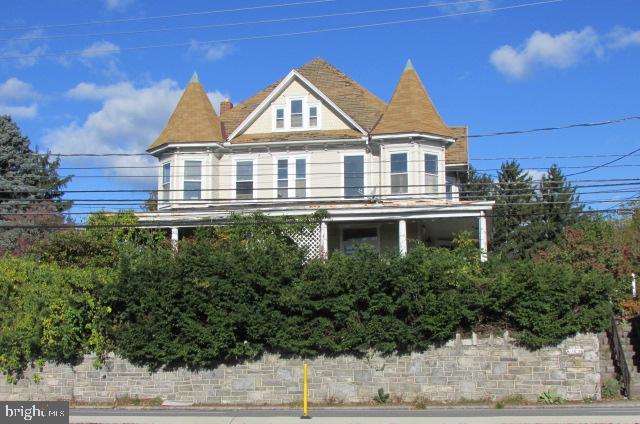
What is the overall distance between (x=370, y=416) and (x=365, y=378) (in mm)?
2112

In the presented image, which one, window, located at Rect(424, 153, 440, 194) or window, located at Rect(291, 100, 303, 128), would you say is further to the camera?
window, located at Rect(291, 100, 303, 128)

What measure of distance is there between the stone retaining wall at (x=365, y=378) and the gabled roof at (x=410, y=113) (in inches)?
420

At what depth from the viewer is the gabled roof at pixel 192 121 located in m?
27.3

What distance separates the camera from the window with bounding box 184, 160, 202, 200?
89.5 feet

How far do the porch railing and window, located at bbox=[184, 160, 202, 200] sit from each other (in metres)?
15.6

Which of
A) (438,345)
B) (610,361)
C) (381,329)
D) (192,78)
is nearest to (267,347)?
(381,329)

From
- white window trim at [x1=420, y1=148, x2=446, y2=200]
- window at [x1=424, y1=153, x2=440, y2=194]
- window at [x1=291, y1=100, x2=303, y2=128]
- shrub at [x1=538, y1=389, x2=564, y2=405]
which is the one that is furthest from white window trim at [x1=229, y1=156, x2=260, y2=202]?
shrub at [x1=538, y1=389, x2=564, y2=405]

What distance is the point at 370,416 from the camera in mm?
15242

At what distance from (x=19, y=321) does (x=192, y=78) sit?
1431 cm

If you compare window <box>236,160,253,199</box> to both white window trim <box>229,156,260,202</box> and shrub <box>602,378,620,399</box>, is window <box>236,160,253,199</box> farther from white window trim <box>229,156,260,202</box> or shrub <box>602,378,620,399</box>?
shrub <box>602,378,620,399</box>

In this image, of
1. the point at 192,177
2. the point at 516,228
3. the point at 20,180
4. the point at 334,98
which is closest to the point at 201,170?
the point at 192,177

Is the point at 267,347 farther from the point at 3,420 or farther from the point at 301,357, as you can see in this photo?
the point at 3,420

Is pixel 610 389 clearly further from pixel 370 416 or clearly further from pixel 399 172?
pixel 399 172

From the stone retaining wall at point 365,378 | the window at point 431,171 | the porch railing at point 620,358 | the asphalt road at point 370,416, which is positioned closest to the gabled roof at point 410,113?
the window at point 431,171
